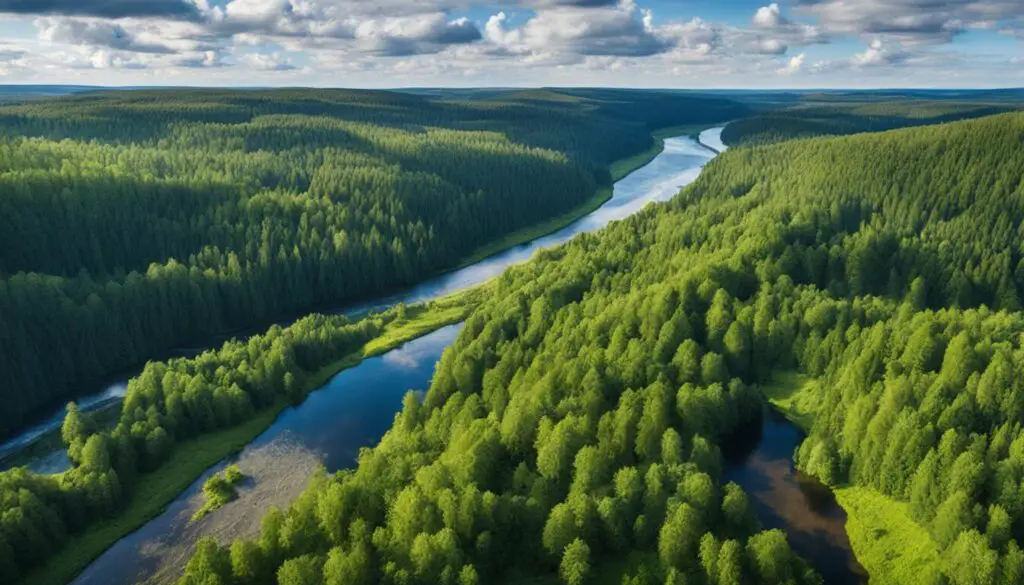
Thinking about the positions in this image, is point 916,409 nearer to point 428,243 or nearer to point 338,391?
point 338,391

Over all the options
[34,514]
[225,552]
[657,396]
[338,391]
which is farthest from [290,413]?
[657,396]

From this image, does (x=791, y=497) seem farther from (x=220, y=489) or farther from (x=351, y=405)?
(x=220, y=489)

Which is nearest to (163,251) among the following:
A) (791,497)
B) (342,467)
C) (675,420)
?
(342,467)

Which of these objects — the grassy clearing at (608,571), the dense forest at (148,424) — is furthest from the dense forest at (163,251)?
the grassy clearing at (608,571)

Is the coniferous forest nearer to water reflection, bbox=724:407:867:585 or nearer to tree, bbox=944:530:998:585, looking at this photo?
tree, bbox=944:530:998:585

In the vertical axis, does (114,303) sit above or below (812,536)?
above

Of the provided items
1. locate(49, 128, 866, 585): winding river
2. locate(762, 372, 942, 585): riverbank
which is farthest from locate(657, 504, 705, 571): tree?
locate(762, 372, 942, 585): riverbank
